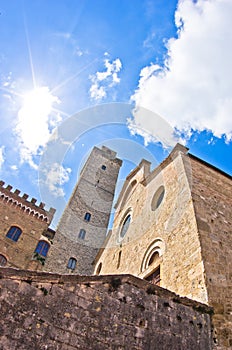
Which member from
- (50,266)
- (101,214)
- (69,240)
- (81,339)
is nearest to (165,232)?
(81,339)

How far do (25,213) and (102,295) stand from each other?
1906cm

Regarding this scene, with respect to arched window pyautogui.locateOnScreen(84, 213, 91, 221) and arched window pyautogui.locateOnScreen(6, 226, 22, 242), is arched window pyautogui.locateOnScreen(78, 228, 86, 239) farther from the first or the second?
arched window pyautogui.locateOnScreen(6, 226, 22, 242)

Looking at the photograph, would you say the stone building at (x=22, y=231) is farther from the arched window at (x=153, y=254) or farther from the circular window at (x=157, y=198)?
the arched window at (x=153, y=254)

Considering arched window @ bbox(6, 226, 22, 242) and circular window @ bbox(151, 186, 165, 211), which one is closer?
circular window @ bbox(151, 186, 165, 211)

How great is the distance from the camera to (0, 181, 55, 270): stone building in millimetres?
18734

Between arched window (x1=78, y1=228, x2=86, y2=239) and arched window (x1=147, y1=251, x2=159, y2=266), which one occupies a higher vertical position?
arched window (x1=78, y1=228, x2=86, y2=239)

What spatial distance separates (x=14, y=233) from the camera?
20000 mm

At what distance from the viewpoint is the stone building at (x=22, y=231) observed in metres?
18.7

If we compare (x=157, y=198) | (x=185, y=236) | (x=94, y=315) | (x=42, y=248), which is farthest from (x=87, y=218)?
(x=94, y=315)

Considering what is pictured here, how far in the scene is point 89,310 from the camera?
4055mm

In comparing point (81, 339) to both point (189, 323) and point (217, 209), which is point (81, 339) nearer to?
point (189, 323)

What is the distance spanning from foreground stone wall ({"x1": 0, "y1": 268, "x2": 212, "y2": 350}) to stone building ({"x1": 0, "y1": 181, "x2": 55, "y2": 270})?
1606 centimetres

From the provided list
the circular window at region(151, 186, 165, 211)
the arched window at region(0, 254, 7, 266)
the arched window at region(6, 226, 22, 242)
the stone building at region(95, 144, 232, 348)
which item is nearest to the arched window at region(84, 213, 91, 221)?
the arched window at region(6, 226, 22, 242)

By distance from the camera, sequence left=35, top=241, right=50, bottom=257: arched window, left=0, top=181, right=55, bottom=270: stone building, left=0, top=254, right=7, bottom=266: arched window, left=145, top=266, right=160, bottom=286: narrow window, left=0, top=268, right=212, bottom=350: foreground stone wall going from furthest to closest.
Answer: left=35, top=241, right=50, bottom=257: arched window
left=0, top=181, right=55, bottom=270: stone building
left=0, top=254, right=7, bottom=266: arched window
left=145, top=266, right=160, bottom=286: narrow window
left=0, top=268, right=212, bottom=350: foreground stone wall
